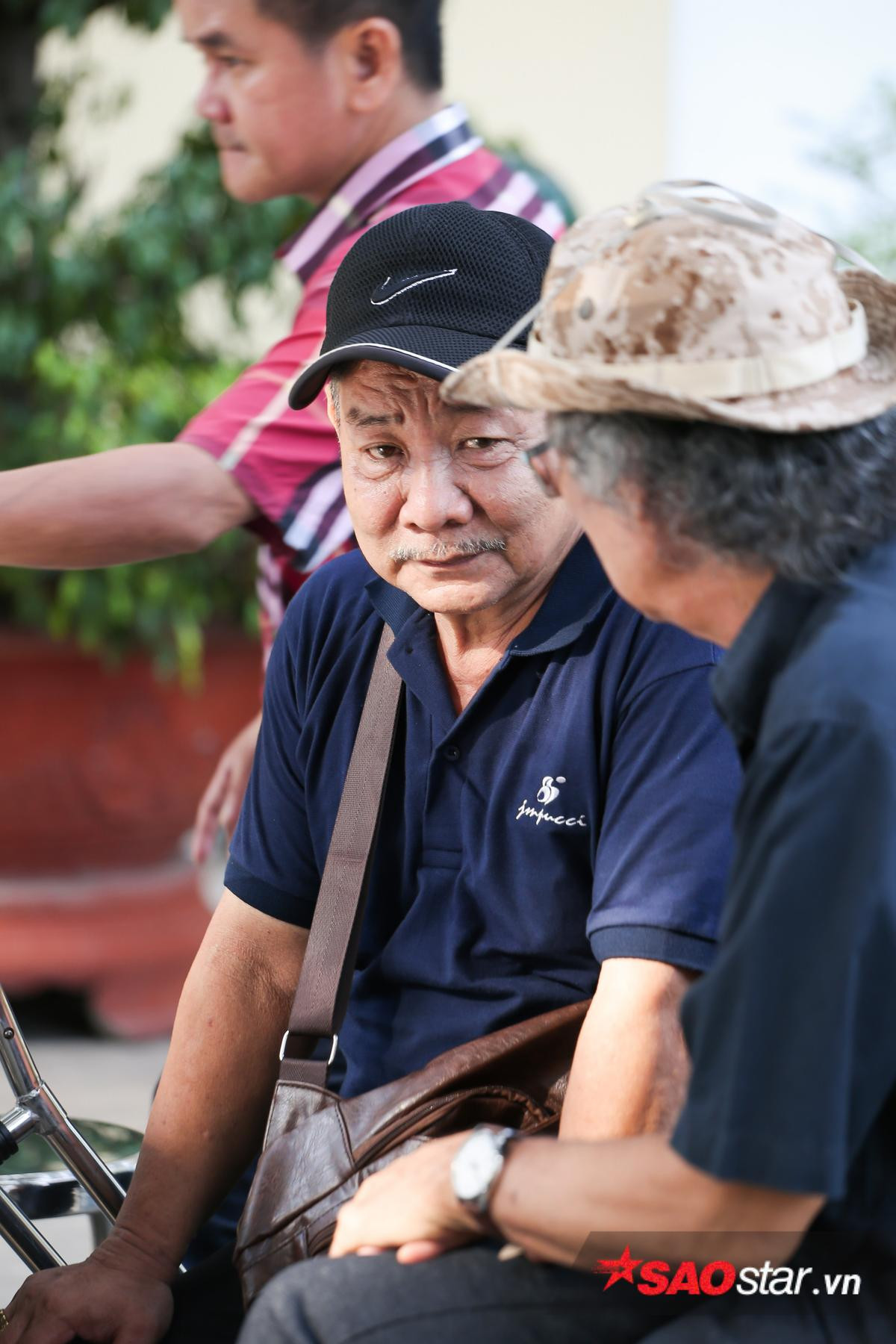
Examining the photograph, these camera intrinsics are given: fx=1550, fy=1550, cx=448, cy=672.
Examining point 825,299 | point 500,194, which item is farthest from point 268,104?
point 825,299

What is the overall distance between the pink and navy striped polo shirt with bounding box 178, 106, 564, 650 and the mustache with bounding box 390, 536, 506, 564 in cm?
61

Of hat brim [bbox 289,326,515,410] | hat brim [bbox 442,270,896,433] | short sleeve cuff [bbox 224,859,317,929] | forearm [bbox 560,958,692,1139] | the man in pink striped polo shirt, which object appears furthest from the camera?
the man in pink striped polo shirt

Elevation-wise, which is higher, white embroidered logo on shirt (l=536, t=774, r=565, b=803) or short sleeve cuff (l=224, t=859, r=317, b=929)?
white embroidered logo on shirt (l=536, t=774, r=565, b=803)

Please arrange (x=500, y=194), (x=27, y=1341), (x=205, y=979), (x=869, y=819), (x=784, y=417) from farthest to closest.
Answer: (x=500, y=194) < (x=205, y=979) < (x=27, y=1341) < (x=784, y=417) < (x=869, y=819)

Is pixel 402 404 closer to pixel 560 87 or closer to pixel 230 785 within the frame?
pixel 230 785

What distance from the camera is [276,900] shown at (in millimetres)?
1742

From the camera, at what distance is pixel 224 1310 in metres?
1.60

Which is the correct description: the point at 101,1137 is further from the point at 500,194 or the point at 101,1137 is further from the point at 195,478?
the point at 500,194

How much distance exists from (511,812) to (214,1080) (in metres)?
0.49

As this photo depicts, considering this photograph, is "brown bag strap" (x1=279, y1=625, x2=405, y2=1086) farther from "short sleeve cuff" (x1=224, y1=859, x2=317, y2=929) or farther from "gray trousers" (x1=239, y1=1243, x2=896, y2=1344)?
"gray trousers" (x1=239, y1=1243, x2=896, y2=1344)

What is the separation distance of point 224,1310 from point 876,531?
1.06 meters

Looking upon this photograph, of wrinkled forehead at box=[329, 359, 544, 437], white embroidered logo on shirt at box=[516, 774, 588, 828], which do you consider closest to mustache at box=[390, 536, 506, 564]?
wrinkled forehead at box=[329, 359, 544, 437]

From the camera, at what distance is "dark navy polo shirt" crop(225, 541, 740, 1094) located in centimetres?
139

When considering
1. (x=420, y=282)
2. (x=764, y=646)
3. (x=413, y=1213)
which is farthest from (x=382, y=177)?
(x=413, y=1213)
